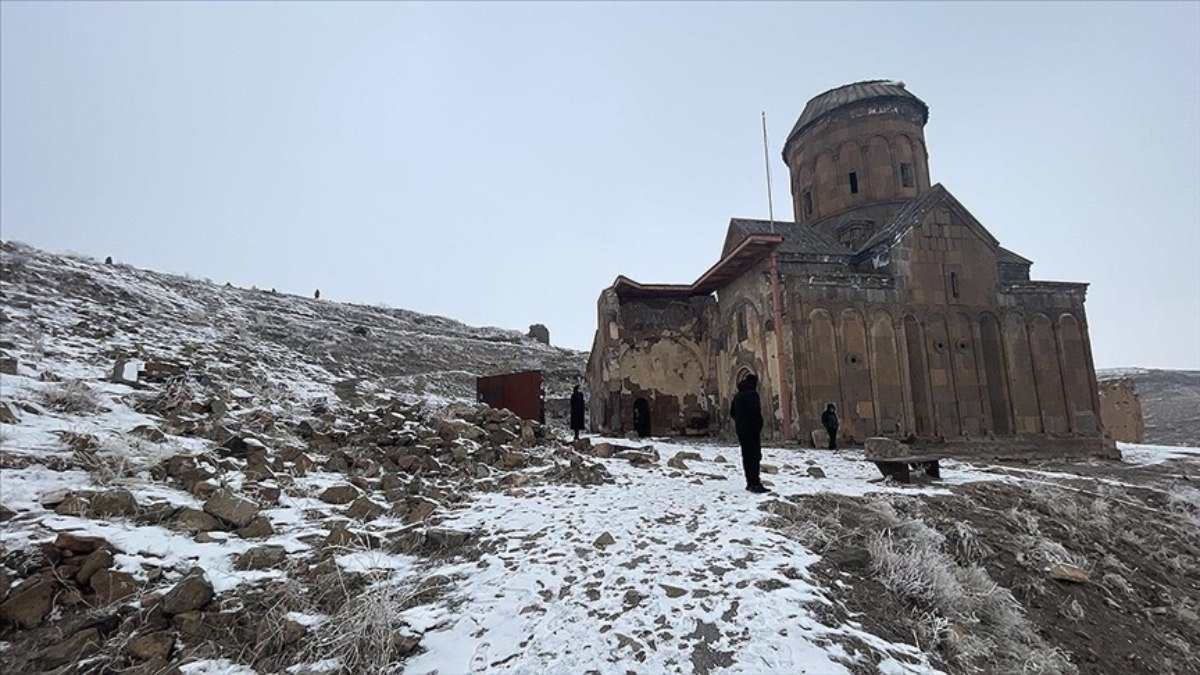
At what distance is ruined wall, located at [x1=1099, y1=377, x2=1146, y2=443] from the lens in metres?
24.7

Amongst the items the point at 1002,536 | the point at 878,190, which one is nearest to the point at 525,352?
the point at 878,190

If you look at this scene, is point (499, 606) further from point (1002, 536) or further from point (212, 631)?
point (1002, 536)

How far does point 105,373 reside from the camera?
10.5m

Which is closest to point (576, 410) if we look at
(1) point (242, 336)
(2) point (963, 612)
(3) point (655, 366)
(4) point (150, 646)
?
(3) point (655, 366)

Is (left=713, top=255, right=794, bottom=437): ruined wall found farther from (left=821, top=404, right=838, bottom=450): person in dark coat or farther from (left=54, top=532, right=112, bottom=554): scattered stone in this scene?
(left=54, top=532, right=112, bottom=554): scattered stone

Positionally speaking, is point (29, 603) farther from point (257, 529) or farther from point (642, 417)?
point (642, 417)

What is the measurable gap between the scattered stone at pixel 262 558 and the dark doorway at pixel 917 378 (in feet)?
54.5

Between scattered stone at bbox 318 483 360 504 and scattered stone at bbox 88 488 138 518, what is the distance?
5.87 ft

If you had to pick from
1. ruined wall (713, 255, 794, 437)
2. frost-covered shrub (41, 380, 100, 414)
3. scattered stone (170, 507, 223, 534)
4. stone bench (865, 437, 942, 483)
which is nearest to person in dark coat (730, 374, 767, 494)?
stone bench (865, 437, 942, 483)

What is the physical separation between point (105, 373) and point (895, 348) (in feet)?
62.5

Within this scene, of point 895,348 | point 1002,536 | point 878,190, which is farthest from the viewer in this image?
point 878,190

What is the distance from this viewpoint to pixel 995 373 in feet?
58.6

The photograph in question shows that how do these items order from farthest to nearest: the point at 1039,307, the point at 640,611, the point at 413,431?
the point at 1039,307 < the point at 413,431 < the point at 640,611

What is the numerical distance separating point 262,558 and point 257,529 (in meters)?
0.59
